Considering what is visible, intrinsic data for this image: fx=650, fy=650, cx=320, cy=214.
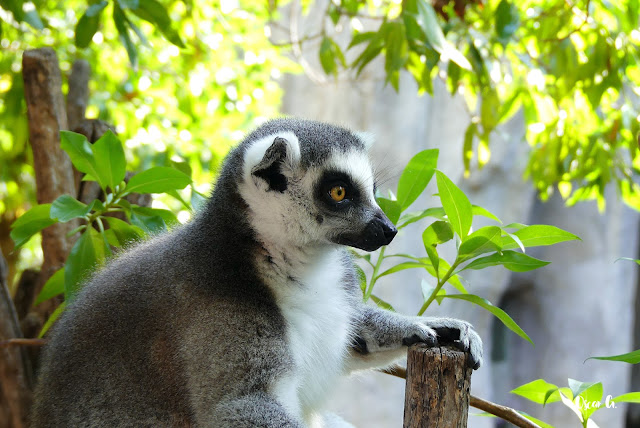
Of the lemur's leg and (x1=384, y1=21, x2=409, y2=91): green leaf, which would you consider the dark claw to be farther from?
(x1=384, y1=21, x2=409, y2=91): green leaf

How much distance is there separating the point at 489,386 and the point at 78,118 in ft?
21.5

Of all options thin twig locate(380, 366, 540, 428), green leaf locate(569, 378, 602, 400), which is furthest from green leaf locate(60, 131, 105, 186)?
green leaf locate(569, 378, 602, 400)

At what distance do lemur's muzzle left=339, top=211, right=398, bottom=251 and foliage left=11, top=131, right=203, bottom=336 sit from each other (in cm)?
57

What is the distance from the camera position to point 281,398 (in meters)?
1.71

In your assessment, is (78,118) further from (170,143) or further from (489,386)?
(489,386)

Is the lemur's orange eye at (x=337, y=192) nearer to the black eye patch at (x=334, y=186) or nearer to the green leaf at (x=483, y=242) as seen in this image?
the black eye patch at (x=334, y=186)

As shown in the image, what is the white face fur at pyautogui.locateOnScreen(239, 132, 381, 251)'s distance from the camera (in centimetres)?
189

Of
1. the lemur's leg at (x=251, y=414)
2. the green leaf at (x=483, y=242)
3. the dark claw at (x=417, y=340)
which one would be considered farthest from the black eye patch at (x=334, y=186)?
the lemur's leg at (x=251, y=414)

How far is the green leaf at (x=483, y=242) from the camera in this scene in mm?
1758

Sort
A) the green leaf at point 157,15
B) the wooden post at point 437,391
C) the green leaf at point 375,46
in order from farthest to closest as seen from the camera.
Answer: the green leaf at point 375,46
the green leaf at point 157,15
the wooden post at point 437,391

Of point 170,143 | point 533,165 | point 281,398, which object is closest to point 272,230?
point 281,398

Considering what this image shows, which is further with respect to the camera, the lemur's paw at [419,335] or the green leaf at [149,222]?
the green leaf at [149,222]

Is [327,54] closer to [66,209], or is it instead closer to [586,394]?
[66,209]

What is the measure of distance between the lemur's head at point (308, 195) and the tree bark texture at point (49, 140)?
1.11 metres
